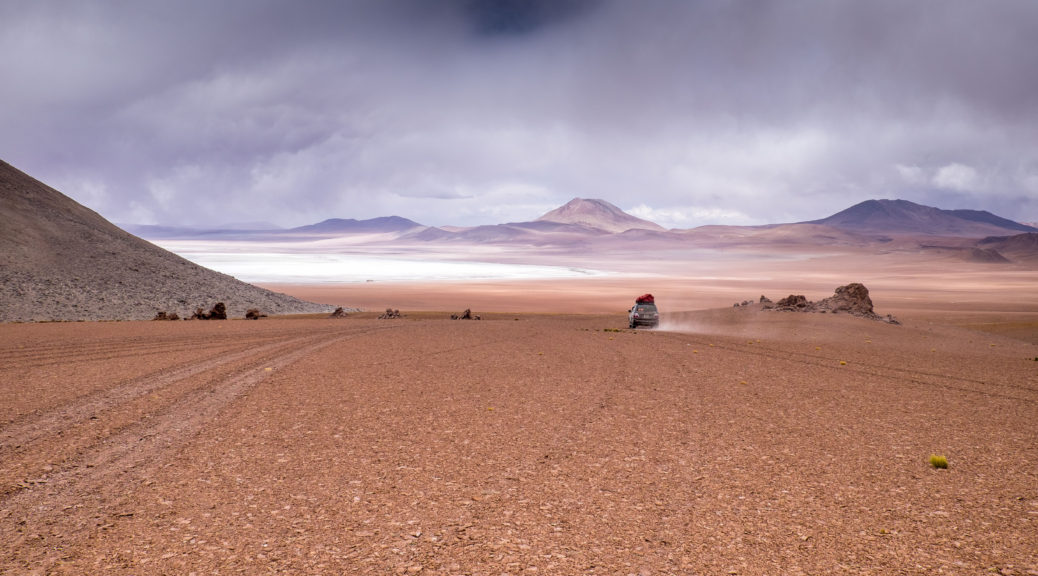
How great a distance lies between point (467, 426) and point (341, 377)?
Answer: 5.17 metres

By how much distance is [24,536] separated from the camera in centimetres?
523

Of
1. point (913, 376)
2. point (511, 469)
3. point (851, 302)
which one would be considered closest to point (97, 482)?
point (511, 469)

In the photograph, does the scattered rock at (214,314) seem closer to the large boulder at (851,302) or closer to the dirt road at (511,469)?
the dirt road at (511,469)

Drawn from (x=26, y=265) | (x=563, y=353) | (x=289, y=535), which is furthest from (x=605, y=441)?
(x=26, y=265)

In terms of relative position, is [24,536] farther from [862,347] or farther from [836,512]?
[862,347]

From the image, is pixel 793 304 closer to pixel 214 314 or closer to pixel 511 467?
pixel 511 467

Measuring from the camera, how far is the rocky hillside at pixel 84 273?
34125 millimetres

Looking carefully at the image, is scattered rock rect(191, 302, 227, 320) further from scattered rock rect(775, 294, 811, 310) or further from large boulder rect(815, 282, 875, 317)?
large boulder rect(815, 282, 875, 317)

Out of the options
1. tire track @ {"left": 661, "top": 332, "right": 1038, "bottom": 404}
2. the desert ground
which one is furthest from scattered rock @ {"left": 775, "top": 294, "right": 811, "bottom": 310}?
the desert ground

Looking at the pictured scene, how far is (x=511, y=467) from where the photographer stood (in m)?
7.14

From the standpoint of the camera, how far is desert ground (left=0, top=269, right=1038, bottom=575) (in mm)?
5020

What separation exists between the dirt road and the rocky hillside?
2408 cm

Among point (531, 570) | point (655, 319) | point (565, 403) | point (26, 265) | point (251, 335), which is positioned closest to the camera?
point (531, 570)

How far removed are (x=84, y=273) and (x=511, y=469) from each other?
43.0m
